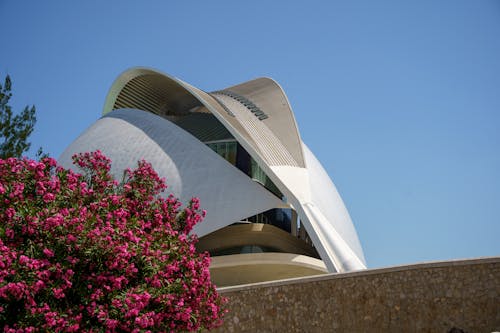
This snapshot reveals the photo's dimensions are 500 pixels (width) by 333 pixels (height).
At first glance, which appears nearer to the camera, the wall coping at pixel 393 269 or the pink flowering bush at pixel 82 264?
the pink flowering bush at pixel 82 264

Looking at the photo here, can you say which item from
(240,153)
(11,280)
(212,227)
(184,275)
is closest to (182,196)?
(212,227)

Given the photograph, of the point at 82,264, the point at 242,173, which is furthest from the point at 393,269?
the point at 242,173

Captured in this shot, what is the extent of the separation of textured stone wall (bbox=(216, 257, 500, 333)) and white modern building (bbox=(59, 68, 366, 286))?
4.33m

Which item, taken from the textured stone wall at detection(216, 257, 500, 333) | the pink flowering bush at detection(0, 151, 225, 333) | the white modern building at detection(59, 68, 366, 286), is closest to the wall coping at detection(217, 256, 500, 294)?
the textured stone wall at detection(216, 257, 500, 333)

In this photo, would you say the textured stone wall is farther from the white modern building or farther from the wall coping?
the white modern building

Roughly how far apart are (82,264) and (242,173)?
539 inches

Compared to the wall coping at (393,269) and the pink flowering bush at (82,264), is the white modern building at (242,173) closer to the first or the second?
the wall coping at (393,269)

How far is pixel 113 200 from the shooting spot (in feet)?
29.0

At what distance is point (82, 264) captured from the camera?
798 cm

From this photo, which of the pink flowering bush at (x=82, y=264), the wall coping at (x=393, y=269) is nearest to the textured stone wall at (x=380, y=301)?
the wall coping at (x=393, y=269)

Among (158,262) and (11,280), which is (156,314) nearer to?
(158,262)

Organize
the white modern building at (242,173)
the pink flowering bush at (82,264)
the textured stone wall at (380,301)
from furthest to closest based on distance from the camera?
the white modern building at (242,173) < the textured stone wall at (380,301) < the pink flowering bush at (82,264)

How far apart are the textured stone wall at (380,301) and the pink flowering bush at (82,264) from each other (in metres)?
2.66

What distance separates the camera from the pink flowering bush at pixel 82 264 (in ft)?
24.3
